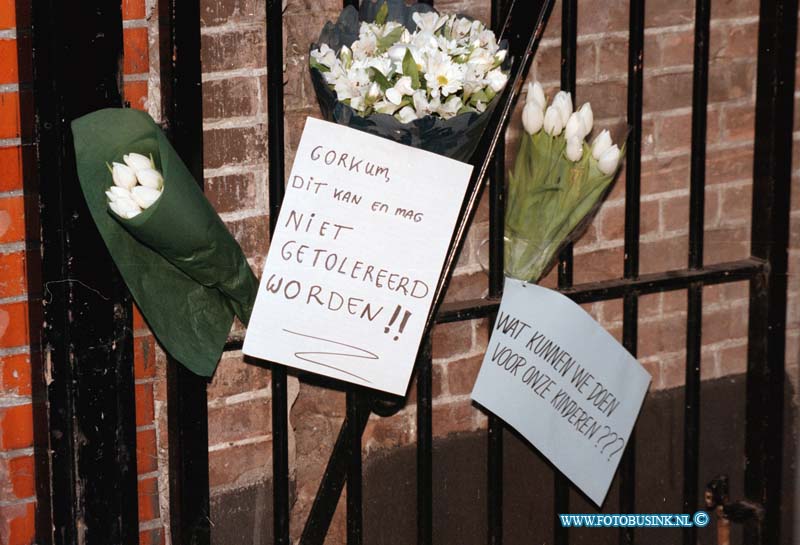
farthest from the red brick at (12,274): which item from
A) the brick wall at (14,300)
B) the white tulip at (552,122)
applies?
the white tulip at (552,122)

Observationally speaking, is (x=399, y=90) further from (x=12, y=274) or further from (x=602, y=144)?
(x=12, y=274)

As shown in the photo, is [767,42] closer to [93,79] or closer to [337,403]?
[337,403]

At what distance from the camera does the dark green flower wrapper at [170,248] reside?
1423mm

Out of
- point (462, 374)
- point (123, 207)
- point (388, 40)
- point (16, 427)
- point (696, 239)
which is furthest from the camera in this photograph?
point (462, 374)

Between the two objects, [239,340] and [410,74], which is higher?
[410,74]

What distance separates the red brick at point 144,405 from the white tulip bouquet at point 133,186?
50cm

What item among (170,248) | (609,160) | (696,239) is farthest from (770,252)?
(170,248)

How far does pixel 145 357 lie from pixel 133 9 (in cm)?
56

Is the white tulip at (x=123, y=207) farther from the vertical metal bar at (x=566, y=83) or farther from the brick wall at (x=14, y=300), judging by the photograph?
the vertical metal bar at (x=566, y=83)

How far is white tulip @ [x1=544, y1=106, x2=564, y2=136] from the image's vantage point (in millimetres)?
1684

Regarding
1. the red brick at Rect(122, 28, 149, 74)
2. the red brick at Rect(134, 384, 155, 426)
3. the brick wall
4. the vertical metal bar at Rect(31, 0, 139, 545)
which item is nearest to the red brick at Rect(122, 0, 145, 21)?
the red brick at Rect(122, 28, 149, 74)

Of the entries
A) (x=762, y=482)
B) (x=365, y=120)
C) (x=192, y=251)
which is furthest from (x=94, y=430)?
(x=762, y=482)

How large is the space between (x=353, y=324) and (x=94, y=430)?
0.38 meters

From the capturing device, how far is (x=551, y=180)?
1.71 meters
